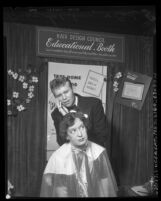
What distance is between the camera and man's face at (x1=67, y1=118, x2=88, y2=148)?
1.62m

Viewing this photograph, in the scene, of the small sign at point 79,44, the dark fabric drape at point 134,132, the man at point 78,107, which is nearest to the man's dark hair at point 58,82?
the man at point 78,107

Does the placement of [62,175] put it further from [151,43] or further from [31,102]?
[151,43]

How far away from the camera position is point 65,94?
5.40ft

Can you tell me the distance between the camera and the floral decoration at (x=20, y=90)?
1598mm

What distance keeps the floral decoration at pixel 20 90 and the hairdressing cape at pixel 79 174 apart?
26 centimetres

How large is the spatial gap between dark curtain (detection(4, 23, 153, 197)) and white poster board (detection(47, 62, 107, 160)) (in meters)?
0.02

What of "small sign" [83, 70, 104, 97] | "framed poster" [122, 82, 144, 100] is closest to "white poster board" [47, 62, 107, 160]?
"small sign" [83, 70, 104, 97]

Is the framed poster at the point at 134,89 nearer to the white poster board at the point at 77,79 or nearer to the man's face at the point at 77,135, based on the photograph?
the white poster board at the point at 77,79

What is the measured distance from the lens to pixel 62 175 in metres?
1.60

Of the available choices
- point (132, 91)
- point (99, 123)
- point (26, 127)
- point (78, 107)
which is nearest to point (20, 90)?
point (26, 127)

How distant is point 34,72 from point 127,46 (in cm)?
46

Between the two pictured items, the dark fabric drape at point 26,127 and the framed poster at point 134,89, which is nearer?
the dark fabric drape at point 26,127

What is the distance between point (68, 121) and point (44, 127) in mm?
110

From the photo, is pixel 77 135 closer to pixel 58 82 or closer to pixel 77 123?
pixel 77 123
